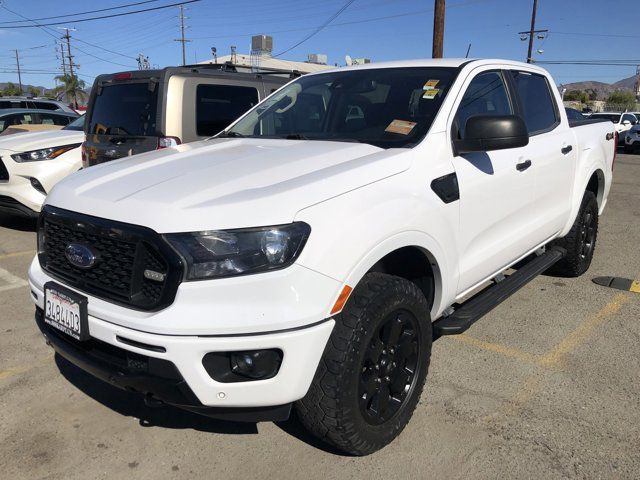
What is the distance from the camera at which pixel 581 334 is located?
396cm

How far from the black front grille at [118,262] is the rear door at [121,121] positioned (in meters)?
2.99

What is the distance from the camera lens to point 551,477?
8.02 ft

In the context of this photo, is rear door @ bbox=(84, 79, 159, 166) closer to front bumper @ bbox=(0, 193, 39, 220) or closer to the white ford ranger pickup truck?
front bumper @ bbox=(0, 193, 39, 220)

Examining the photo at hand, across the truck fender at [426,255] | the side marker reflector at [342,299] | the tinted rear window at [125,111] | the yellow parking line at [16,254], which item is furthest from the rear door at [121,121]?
the side marker reflector at [342,299]

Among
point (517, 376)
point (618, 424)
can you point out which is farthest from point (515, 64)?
point (618, 424)

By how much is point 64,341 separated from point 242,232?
43.3 inches

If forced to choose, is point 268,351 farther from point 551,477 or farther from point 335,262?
point 551,477

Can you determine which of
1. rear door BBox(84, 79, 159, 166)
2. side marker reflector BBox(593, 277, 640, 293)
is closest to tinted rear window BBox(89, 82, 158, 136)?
rear door BBox(84, 79, 159, 166)

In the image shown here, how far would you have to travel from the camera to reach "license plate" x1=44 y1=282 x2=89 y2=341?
230 centimetres

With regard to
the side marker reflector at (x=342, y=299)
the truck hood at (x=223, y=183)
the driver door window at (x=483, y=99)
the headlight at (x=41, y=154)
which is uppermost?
the driver door window at (x=483, y=99)

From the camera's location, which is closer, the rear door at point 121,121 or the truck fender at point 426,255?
the truck fender at point 426,255

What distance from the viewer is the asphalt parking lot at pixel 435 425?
254cm

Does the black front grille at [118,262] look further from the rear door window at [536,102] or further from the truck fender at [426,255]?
the rear door window at [536,102]

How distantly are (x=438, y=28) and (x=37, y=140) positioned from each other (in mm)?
10588
